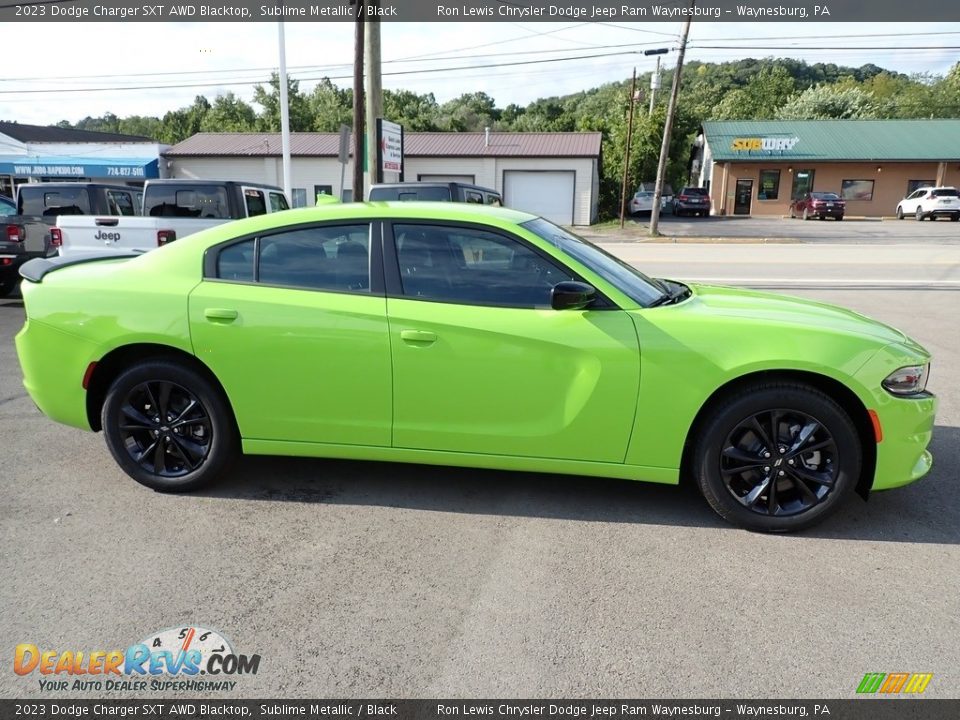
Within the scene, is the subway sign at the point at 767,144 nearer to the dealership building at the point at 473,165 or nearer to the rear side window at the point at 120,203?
the dealership building at the point at 473,165

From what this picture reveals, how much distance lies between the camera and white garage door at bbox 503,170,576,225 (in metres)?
35.4

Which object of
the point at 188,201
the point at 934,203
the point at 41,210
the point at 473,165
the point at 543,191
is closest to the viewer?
the point at 188,201

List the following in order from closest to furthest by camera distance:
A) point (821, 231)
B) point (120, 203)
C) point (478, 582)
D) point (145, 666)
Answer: point (145, 666) < point (478, 582) < point (120, 203) < point (821, 231)

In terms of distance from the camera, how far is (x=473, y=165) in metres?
35.3

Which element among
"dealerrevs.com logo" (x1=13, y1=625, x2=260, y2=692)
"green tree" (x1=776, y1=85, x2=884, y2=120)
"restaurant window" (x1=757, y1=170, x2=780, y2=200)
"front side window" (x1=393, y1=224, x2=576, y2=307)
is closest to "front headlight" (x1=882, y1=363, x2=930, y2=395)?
"front side window" (x1=393, y1=224, x2=576, y2=307)

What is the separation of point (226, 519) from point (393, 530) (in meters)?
0.91

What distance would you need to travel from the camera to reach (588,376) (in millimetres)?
3326

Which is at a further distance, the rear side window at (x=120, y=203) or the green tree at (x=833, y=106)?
the green tree at (x=833, y=106)

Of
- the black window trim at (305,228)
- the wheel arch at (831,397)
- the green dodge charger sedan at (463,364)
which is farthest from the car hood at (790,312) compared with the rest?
the black window trim at (305,228)

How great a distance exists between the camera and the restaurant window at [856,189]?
41500 mm

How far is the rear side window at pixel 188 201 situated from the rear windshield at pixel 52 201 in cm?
220

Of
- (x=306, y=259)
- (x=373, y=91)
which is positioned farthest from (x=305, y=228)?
(x=373, y=91)

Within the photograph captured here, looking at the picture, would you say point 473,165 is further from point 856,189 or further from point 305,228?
point 305,228

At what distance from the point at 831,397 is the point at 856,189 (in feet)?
149
